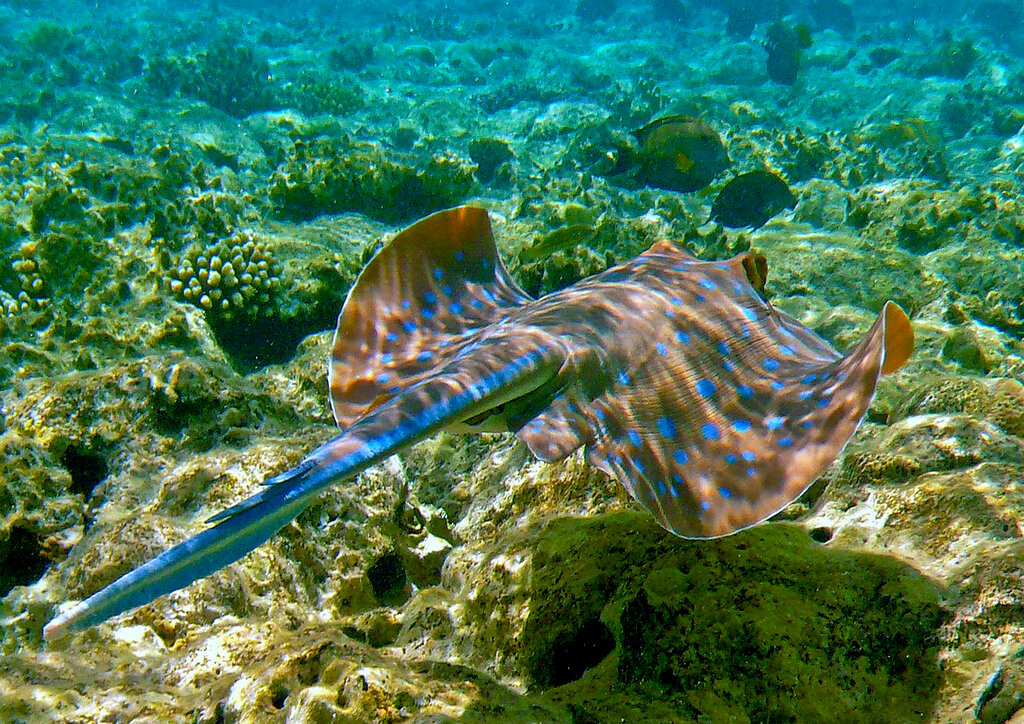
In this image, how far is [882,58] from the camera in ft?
79.2

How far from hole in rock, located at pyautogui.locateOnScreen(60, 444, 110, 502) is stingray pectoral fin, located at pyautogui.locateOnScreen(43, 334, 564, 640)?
8.41 ft

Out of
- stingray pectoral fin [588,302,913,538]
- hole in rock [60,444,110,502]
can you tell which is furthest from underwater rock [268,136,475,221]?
stingray pectoral fin [588,302,913,538]

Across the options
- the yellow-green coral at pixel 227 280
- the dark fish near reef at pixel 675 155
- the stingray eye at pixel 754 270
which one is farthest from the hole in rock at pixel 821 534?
the dark fish near reef at pixel 675 155

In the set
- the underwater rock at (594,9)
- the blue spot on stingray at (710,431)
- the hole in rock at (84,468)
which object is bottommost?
the blue spot on stingray at (710,431)

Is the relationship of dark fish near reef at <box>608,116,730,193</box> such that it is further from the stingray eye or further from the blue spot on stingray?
the blue spot on stingray

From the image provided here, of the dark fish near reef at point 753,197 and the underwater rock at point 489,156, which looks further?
the underwater rock at point 489,156

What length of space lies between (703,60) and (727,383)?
27.4 metres

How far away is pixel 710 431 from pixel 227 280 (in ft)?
17.4

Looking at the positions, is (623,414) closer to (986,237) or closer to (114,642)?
(114,642)

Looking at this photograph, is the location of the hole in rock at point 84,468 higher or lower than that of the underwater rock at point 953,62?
lower

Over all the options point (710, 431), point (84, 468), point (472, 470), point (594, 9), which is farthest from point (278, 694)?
point (594, 9)

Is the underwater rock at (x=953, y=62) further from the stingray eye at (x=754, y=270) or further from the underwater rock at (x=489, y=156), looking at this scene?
the stingray eye at (x=754, y=270)

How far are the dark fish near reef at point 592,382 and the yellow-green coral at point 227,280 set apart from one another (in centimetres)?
334

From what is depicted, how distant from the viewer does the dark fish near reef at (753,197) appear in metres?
7.54
